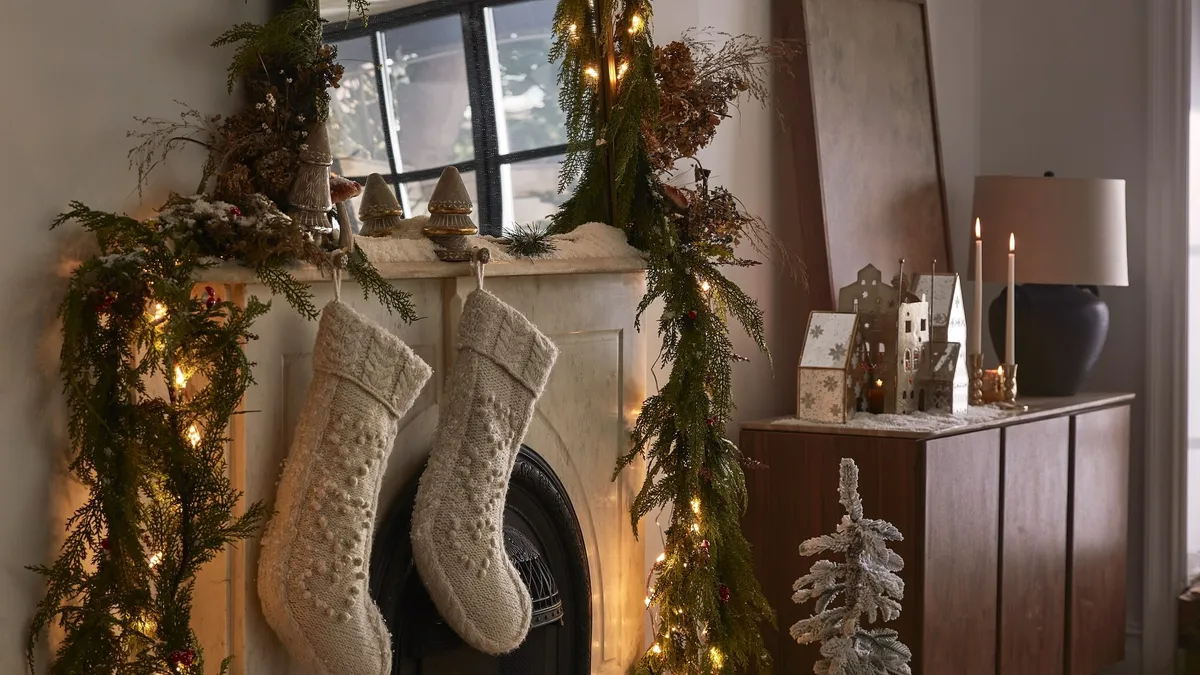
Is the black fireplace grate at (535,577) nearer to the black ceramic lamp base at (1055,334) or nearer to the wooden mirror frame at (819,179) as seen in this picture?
the wooden mirror frame at (819,179)

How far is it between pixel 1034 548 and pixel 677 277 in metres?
1.21

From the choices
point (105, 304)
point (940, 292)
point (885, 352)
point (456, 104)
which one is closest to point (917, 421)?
point (885, 352)

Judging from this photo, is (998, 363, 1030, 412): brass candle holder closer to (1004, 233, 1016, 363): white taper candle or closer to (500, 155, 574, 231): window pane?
(1004, 233, 1016, 363): white taper candle

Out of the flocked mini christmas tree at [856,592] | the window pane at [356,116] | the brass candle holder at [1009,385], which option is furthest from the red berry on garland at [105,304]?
the brass candle holder at [1009,385]

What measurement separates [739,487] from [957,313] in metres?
0.84

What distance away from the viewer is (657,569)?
231cm

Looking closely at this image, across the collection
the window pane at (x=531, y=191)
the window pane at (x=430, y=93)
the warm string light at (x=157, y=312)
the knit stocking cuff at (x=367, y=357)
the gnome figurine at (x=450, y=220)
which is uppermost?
the window pane at (x=430, y=93)

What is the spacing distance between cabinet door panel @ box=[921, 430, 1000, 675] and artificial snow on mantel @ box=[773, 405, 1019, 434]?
33 millimetres

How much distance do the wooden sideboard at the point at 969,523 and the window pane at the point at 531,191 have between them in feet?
2.35

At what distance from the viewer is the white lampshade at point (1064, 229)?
10.2ft

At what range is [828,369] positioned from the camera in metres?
2.53

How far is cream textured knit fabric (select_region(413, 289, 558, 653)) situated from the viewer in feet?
5.87

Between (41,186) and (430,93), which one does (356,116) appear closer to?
(430,93)

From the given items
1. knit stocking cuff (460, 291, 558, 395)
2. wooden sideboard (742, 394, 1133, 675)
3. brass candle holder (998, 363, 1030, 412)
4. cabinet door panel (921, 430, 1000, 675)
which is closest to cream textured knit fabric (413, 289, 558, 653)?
knit stocking cuff (460, 291, 558, 395)
